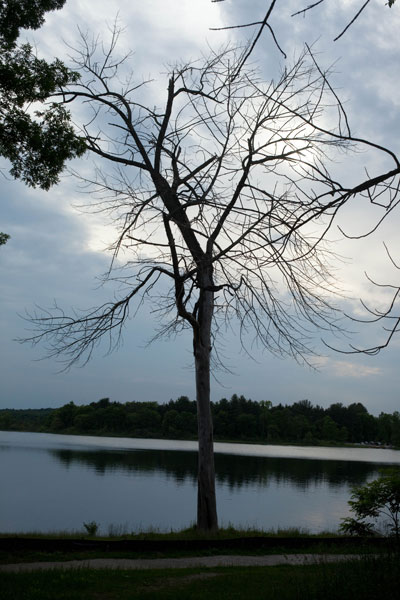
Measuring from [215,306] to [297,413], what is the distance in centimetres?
Result: 11331

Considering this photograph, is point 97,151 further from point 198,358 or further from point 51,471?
point 51,471

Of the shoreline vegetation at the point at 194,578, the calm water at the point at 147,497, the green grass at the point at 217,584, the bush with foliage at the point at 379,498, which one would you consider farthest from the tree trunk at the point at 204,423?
the green grass at the point at 217,584

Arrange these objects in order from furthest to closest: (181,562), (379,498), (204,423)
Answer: (204,423)
(379,498)
(181,562)

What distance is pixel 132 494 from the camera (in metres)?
29.5

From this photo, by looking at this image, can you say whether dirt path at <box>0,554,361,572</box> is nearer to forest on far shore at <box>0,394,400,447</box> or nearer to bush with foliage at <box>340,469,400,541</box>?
bush with foliage at <box>340,469,400,541</box>

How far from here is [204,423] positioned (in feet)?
36.8

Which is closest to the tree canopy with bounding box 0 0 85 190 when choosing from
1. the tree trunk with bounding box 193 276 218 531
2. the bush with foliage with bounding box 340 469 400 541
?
the tree trunk with bounding box 193 276 218 531

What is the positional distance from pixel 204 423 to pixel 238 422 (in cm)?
9510

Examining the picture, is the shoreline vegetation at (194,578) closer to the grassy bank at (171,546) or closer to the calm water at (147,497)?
the grassy bank at (171,546)

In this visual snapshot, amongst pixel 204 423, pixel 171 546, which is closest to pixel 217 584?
pixel 171 546

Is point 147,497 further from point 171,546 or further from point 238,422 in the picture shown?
point 238,422

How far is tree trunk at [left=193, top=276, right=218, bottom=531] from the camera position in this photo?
431 inches

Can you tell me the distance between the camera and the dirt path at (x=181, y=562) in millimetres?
7523

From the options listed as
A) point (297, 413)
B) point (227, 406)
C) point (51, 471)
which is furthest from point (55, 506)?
point (297, 413)
